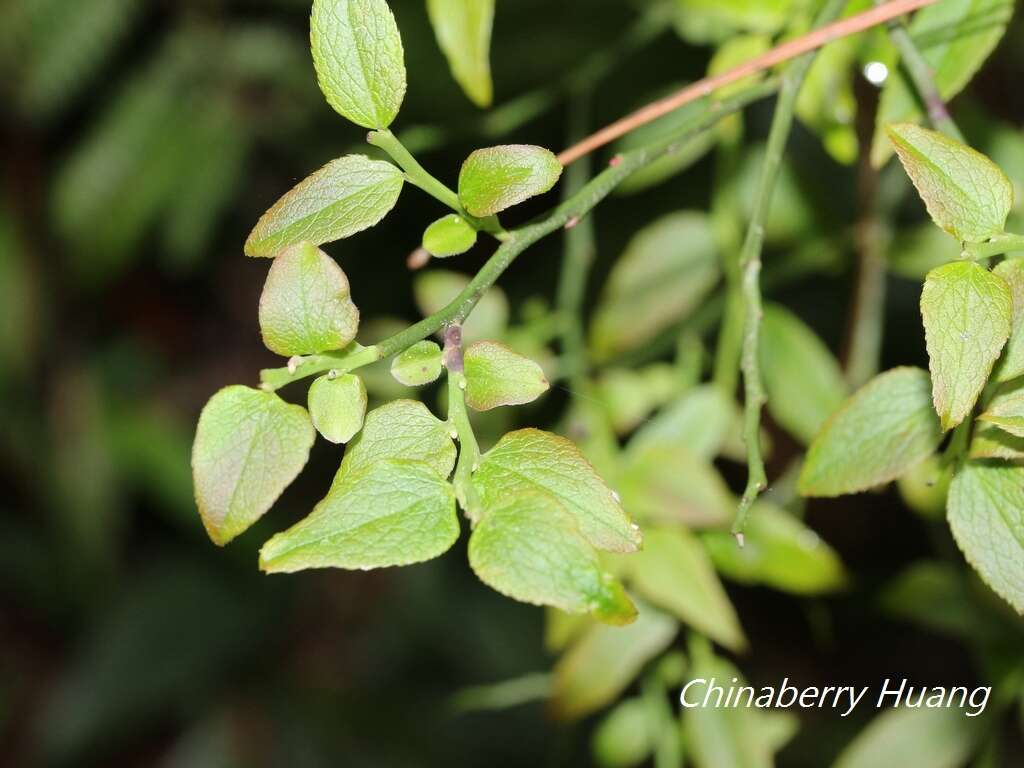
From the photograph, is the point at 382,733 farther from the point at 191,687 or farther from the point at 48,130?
the point at 48,130

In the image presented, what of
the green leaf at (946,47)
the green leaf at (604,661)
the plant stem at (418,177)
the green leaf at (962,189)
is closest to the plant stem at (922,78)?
the green leaf at (946,47)

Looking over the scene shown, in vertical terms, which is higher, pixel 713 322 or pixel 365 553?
pixel 365 553

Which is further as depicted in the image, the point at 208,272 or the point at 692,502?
the point at 208,272

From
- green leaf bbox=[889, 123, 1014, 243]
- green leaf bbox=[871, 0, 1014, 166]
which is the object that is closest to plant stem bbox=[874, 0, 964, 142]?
green leaf bbox=[871, 0, 1014, 166]

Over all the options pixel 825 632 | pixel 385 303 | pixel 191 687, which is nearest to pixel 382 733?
pixel 191 687

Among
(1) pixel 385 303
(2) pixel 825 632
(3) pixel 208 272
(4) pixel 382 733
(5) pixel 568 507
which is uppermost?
(5) pixel 568 507

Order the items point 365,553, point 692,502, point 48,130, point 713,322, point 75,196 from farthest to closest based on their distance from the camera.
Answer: point 48,130 → point 75,196 → point 713,322 → point 692,502 → point 365,553

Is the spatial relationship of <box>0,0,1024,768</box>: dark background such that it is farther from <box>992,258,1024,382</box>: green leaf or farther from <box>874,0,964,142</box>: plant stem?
<box>992,258,1024,382</box>: green leaf
